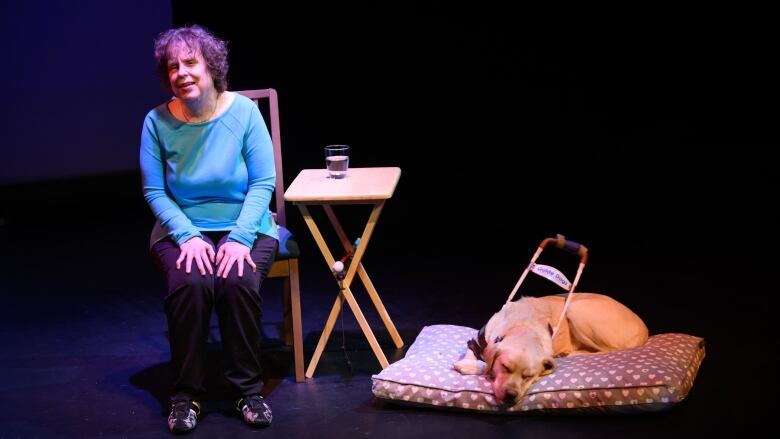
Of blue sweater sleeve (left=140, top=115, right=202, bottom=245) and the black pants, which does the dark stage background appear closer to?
blue sweater sleeve (left=140, top=115, right=202, bottom=245)

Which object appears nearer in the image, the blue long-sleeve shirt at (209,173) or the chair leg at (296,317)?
the blue long-sleeve shirt at (209,173)

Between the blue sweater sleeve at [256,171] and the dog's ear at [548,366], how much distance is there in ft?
3.78

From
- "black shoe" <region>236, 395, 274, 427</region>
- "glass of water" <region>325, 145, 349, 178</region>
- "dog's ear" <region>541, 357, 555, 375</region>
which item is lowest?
"black shoe" <region>236, 395, 274, 427</region>

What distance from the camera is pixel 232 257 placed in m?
3.21

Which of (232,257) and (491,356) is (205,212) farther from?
(491,356)

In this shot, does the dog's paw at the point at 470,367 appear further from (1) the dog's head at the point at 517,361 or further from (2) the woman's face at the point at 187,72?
(2) the woman's face at the point at 187,72

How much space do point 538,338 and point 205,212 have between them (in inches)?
52.4

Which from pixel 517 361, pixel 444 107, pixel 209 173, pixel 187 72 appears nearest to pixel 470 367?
pixel 517 361

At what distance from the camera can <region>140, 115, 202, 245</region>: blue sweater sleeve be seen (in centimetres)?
331

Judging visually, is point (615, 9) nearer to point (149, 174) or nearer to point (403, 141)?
point (403, 141)

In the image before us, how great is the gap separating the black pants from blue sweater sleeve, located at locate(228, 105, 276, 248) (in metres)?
0.21

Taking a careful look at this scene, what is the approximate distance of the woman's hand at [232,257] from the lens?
3.19 meters

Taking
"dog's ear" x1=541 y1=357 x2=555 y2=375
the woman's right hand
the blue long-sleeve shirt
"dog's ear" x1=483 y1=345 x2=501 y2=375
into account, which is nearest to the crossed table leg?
the blue long-sleeve shirt

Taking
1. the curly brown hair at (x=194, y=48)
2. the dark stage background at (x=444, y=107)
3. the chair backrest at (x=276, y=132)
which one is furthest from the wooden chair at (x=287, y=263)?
the dark stage background at (x=444, y=107)
